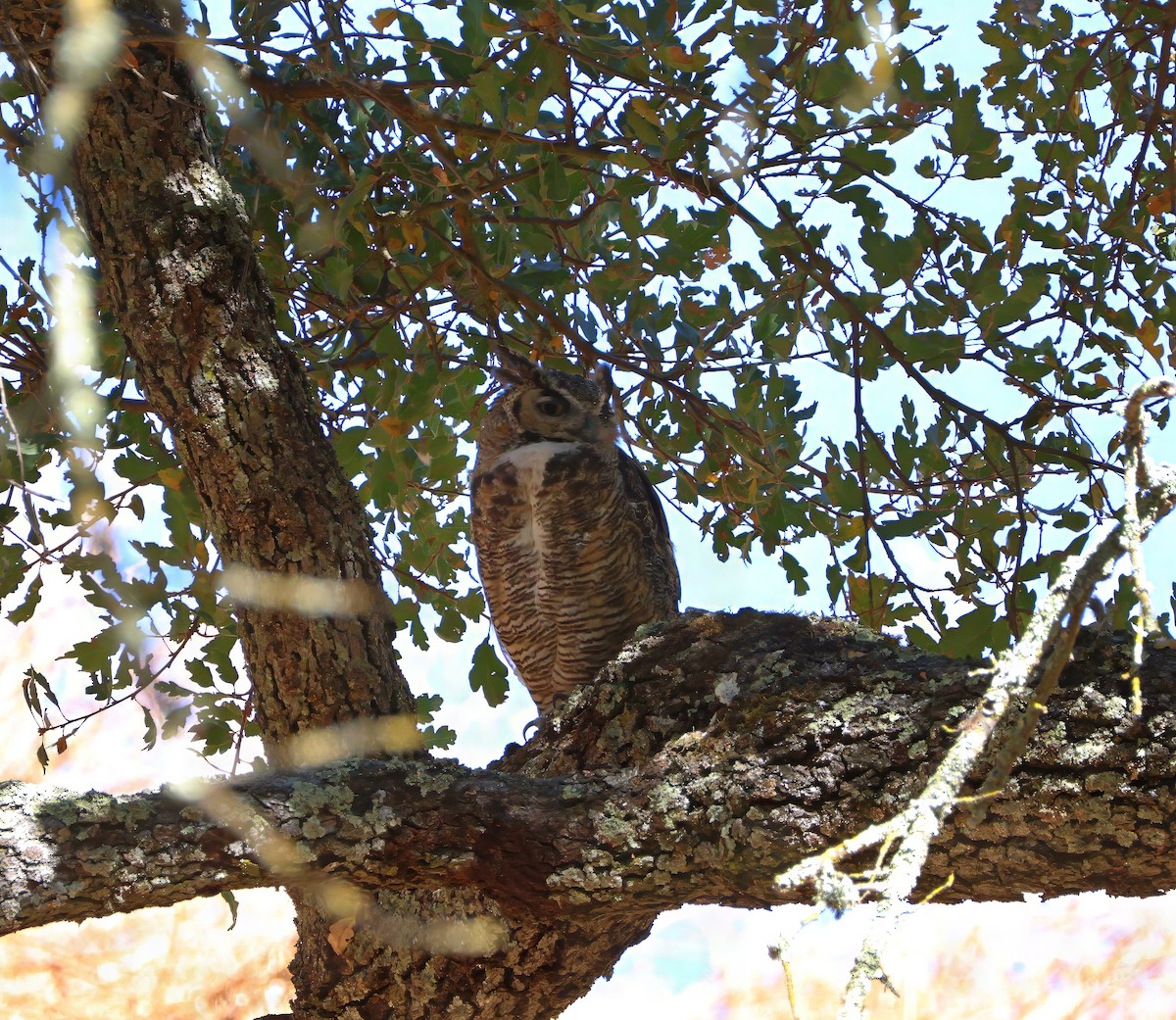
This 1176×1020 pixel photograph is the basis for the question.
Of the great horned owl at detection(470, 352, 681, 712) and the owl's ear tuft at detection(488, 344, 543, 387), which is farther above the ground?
the owl's ear tuft at detection(488, 344, 543, 387)

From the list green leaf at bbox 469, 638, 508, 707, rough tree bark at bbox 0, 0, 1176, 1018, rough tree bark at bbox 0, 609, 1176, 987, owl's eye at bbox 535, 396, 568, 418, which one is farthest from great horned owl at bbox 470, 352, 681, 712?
rough tree bark at bbox 0, 609, 1176, 987

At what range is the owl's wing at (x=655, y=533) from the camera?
321 centimetres

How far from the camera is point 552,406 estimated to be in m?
3.35

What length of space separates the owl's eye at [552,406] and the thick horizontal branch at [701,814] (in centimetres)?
157

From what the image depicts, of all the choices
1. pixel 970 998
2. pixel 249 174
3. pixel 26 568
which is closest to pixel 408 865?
pixel 26 568

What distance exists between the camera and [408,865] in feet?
5.53

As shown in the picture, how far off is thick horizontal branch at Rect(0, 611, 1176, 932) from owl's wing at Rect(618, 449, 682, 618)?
1314mm

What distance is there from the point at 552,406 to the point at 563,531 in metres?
0.42

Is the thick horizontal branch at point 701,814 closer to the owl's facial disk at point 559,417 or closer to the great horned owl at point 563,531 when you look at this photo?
the great horned owl at point 563,531

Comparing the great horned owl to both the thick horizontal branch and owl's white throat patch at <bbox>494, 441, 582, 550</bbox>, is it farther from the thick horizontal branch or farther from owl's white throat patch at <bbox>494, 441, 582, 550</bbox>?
the thick horizontal branch

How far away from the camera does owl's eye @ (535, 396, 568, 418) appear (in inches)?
131

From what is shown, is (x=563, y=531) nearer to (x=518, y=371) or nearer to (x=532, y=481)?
(x=532, y=481)

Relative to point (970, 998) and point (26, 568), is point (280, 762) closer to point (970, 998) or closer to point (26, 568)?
point (26, 568)

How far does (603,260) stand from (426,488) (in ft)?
2.88
